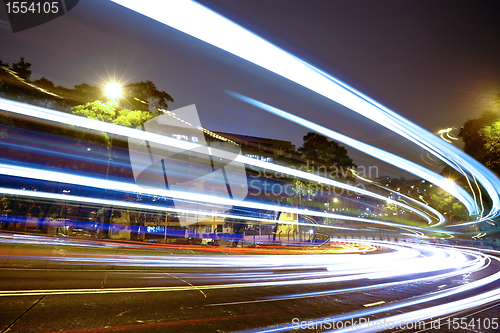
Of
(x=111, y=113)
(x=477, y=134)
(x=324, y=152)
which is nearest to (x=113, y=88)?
(x=111, y=113)

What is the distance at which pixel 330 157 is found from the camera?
104ft

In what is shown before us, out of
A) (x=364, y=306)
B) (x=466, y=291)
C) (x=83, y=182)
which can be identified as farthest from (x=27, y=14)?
(x=466, y=291)

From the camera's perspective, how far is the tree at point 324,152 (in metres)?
31.6

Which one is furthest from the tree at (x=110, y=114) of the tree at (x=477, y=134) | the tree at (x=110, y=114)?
the tree at (x=477, y=134)

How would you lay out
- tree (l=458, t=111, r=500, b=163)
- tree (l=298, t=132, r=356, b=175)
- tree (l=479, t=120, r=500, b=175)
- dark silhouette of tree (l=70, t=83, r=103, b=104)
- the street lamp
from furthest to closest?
tree (l=298, t=132, r=356, b=175) → tree (l=458, t=111, r=500, b=163) → tree (l=479, t=120, r=500, b=175) → dark silhouette of tree (l=70, t=83, r=103, b=104) → the street lamp

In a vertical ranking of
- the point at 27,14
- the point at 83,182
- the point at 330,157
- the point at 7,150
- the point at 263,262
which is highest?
the point at 27,14

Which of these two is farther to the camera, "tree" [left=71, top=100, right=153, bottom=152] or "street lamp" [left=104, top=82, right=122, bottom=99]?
"tree" [left=71, top=100, right=153, bottom=152]

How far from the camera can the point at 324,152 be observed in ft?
104

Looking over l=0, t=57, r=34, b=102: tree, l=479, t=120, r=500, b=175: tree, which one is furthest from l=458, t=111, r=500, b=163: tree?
l=0, t=57, r=34, b=102: tree

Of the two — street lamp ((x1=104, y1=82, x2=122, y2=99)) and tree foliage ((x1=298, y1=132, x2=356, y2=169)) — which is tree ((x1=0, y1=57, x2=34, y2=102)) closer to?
street lamp ((x1=104, y1=82, x2=122, y2=99))

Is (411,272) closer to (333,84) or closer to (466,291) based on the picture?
(466,291)

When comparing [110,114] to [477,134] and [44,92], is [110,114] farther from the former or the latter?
[477,134]

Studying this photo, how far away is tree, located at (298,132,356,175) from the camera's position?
31594 millimetres

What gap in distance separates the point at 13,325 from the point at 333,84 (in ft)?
38.7
